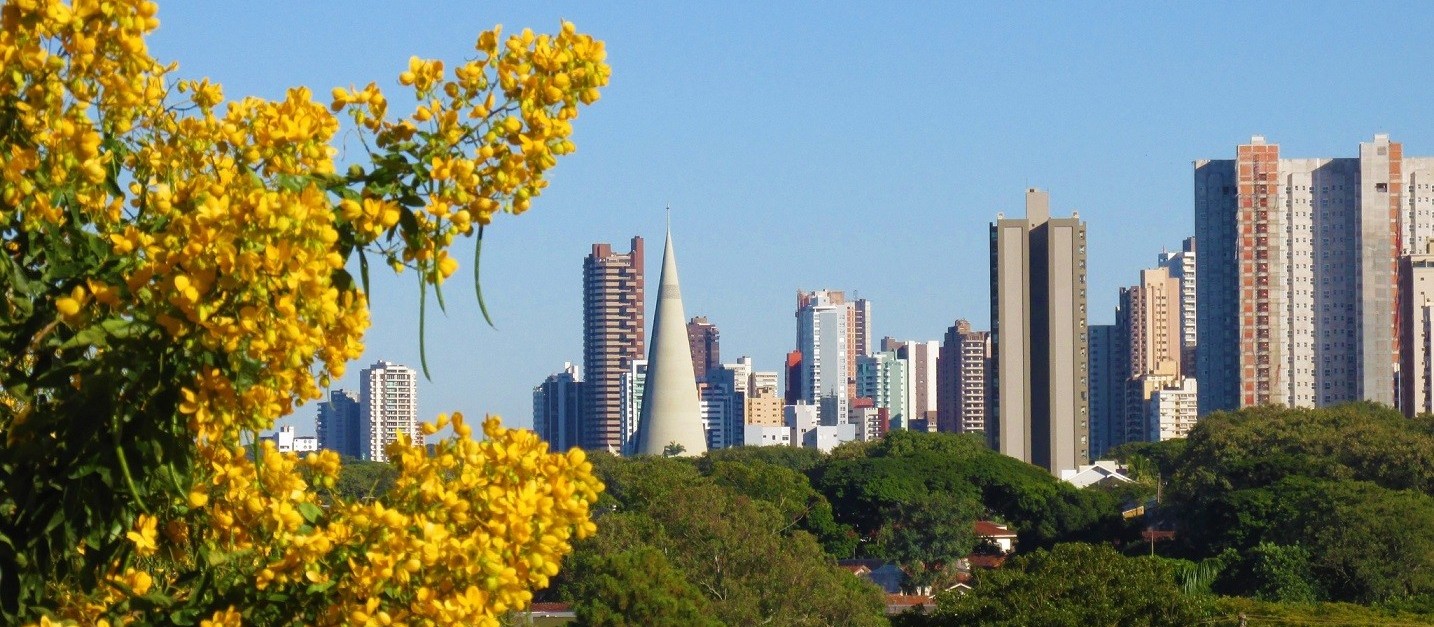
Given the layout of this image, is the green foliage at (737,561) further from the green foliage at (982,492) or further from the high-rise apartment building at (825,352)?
the high-rise apartment building at (825,352)

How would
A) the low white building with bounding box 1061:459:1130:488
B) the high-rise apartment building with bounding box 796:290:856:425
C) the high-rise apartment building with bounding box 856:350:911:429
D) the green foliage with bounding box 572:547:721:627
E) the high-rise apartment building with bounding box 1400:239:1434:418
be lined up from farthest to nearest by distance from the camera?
the high-rise apartment building with bounding box 796:290:856:425 → the high-rise apartment building with bounding box 856:350:911:429 → the high-rise apartment building with bounding box 1400:239:1434:418 → the low white building with bounding box 1061:459:1130:488 → the green foliage with bounding box 572:547:721:627

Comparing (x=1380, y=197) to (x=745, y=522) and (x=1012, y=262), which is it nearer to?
(x=1012, y=262)

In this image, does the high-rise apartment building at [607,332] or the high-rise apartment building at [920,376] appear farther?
the high-rise apartment building at [920,376]

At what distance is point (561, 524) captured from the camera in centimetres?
284

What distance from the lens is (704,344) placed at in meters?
133

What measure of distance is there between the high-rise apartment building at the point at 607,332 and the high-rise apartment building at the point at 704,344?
1254cm

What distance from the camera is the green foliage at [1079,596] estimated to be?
1706 cm

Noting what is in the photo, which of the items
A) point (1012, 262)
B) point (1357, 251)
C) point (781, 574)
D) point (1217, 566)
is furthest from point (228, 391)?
point (1357, 251)

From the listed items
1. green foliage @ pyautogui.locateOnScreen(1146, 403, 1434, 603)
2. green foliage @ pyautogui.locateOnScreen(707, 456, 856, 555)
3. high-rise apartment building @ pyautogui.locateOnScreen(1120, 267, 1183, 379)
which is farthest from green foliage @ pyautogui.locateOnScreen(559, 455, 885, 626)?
high-rise apartment building @ pyautogui.locateOnScreen(1120, 267, 1183, 379)

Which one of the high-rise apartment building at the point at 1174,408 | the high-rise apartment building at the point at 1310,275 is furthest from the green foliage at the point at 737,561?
the high-rise apartment building at the point at 1174,408

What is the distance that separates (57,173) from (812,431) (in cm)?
9884

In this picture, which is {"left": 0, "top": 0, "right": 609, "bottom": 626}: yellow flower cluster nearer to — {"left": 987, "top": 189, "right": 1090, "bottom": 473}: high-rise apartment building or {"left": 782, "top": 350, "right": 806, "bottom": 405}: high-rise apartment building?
{"left": 987, "top": 189, "right": 1090, "bottom": 473}: high-rise apartment building

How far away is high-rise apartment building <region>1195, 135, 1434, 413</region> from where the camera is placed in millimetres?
65750

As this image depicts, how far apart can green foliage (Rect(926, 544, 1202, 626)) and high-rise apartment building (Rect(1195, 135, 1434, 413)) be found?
5039cm
